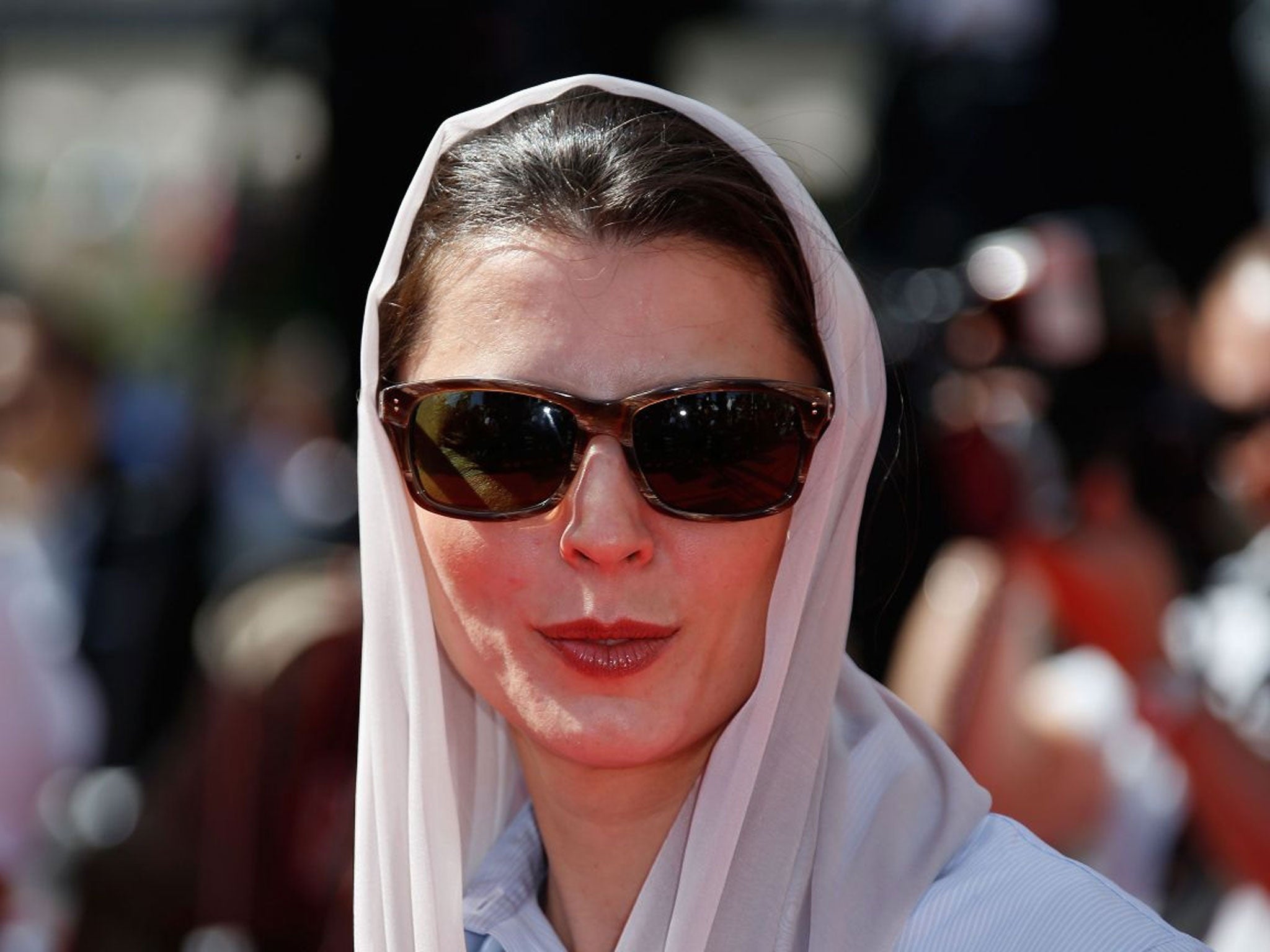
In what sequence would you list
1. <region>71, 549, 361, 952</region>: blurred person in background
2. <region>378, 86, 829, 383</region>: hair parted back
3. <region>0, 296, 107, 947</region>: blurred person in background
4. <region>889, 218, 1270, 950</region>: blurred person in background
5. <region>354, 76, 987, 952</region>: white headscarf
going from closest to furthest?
<region>354, 76, 987, 952</region>: white headscarf → <region>378, 86, 829, 383</region>: hair parted back → <region>889, 218, 1270, 950</region>: blurred person in background → <region>71, 549, 361, 952</region>: blurred person in background → <region>0, 296, 107, 947</region>: blurred person in background

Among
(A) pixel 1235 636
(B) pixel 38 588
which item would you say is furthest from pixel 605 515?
(B) pixel 38 588

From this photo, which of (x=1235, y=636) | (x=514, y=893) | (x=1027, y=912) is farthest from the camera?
(x=1235, y=636)

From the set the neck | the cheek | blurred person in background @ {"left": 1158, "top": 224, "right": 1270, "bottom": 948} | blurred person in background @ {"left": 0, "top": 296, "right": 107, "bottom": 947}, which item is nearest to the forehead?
the cheek

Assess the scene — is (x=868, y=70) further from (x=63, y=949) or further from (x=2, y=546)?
(x=63, y=949)

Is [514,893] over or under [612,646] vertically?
under

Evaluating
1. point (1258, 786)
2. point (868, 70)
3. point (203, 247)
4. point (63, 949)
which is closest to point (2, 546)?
point (63, 949)

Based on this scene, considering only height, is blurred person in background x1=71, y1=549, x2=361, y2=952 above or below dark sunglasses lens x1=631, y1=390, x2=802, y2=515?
below

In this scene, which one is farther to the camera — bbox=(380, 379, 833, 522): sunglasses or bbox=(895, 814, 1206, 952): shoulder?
bbox=(380, 379, 833, 522): sunglasses

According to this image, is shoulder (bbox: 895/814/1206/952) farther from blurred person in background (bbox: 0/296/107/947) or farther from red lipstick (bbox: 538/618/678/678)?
blurred person in background (bbox: 0/296/107/947)

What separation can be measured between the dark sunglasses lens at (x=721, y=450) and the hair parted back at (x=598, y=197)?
131 millimetres

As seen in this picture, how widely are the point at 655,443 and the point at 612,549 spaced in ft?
0.40

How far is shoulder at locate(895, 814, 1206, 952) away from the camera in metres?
1.47

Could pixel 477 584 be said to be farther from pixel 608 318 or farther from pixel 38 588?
pixel 38 588

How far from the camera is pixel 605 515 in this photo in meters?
1.61
